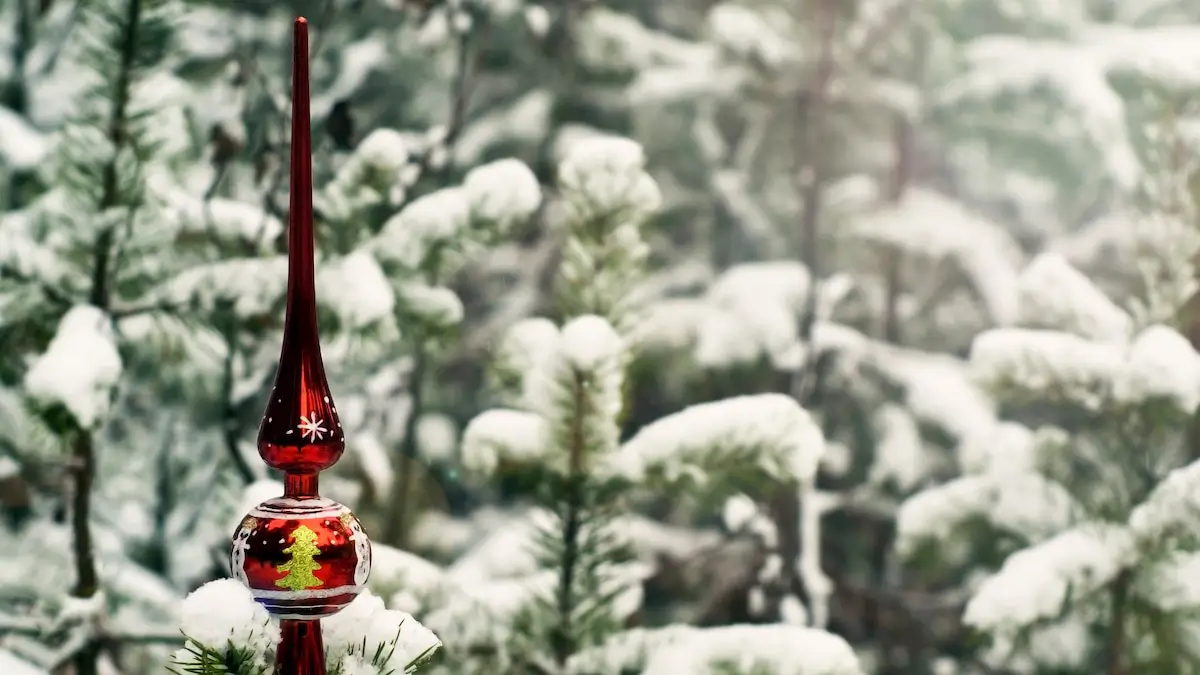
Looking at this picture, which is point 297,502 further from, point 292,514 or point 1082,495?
point 1082,495

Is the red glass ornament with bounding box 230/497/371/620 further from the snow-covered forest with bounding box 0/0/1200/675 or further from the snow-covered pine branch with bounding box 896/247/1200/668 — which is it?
the snow-covered pine branch with bounding box 896/247/1200/668

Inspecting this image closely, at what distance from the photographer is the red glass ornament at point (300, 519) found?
0.45m

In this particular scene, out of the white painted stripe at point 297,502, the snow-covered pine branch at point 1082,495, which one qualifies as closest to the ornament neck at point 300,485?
the white painted stripe at point 297,502

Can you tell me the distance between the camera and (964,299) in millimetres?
1846

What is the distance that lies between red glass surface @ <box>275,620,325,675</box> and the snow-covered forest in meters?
0.03

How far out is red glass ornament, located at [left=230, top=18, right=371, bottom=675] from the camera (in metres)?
0.45

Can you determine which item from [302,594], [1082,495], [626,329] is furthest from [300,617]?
[1082,495]

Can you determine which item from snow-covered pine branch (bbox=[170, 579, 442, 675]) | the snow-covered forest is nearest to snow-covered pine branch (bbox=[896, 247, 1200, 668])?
the snow-covered forest

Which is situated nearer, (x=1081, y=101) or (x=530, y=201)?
(x=530, y=201)

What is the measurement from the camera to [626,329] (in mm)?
749

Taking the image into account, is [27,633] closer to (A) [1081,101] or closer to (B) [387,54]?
(B) [387,54]

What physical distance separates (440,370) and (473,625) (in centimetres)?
97

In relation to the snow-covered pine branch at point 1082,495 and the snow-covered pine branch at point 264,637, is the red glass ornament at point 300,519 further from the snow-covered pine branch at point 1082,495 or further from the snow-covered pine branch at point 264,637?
the snow-covered pine branch at point 1082,495

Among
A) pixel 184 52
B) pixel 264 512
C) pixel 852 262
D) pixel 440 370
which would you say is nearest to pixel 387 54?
pixel 440 370
